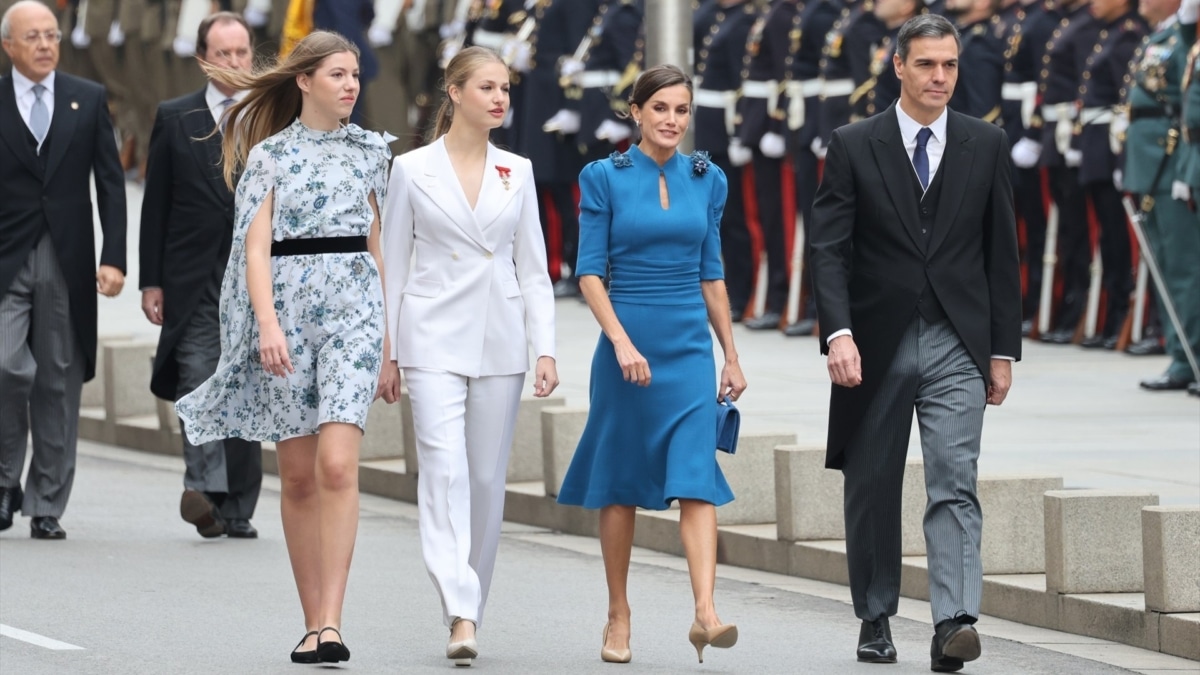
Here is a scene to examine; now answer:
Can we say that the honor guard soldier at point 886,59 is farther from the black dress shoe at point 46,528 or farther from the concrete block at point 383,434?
the black dress shoe at point 46,528

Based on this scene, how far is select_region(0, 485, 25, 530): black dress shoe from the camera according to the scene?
1177cm

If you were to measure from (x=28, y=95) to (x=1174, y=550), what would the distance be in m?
5.44

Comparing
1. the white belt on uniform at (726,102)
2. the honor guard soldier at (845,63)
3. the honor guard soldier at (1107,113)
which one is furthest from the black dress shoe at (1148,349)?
the white belt on uniform at (726,102)

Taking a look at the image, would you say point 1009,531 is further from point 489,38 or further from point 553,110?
point 489,38

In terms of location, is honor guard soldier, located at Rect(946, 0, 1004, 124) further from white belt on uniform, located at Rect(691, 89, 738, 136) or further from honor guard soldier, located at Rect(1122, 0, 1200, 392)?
white belt on uniform, located at Rect(691, 89, 738, 136)

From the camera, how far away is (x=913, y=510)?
33.7 feet

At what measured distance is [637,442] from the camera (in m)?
8.67

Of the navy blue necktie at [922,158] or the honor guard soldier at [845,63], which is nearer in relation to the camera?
the navy blue necktie at [922,158]

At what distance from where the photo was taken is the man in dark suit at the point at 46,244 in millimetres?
11695

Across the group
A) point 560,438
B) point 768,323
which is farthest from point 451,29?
point 560,438

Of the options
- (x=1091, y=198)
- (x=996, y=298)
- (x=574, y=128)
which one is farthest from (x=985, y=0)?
(x=996, y=298)

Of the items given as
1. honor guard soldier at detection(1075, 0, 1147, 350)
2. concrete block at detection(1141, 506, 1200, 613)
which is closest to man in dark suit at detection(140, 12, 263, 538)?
concrete block at detection(1141, 506, 1200, 613)

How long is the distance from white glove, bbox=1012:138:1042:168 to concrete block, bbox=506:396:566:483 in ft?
18.9

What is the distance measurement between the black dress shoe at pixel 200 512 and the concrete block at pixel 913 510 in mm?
2935
